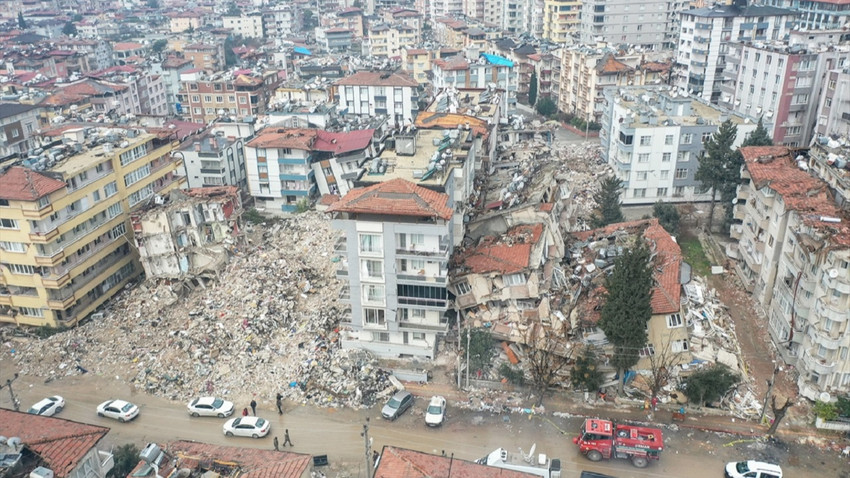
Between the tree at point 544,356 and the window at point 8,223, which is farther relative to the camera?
the window at point 8,223

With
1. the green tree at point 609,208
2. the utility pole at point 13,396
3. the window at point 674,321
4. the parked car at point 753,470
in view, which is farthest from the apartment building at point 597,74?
the utility pole at point 13,396

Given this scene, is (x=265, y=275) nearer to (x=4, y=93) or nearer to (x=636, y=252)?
(x=636, y=252)

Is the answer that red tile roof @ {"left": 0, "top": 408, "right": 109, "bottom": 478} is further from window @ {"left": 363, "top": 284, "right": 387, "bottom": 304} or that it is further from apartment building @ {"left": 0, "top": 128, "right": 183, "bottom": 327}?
apartment building @ {"left": 0, "top": 128, "right": 183, "bottom": 327}

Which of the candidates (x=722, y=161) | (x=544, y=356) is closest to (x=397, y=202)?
(x=544, y=356)

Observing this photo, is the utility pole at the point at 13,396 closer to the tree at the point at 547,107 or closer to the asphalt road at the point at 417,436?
the asphalt road at the point at 417,436

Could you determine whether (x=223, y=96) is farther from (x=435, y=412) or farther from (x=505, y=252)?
(x=435, y=412)

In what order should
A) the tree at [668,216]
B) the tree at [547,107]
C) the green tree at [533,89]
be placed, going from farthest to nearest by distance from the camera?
the green tree at [533,89], the tree at [547,107], the tree at [668,216]
